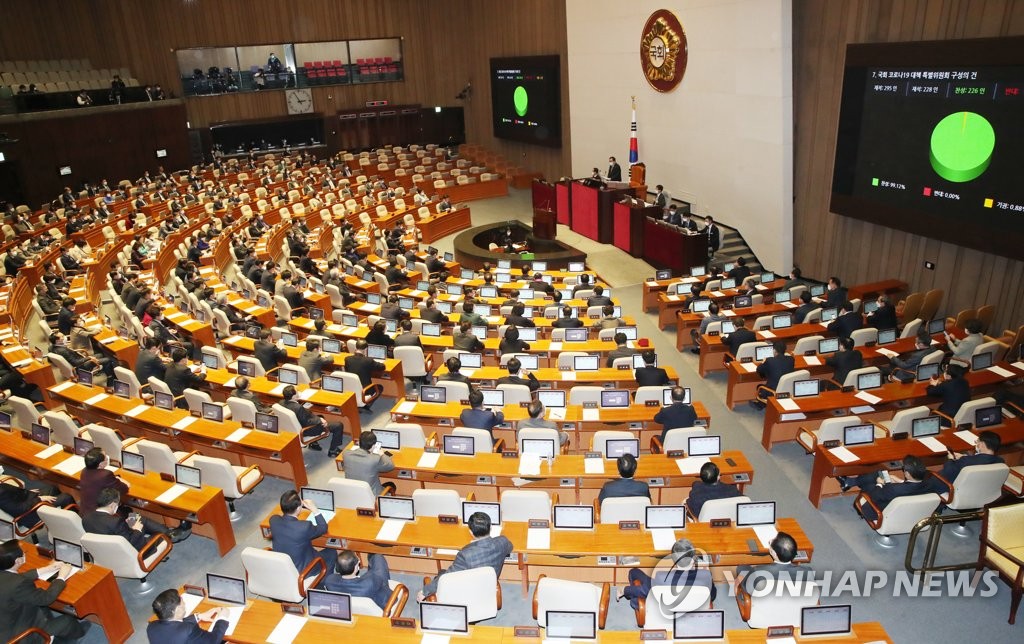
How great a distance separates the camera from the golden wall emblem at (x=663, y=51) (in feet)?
61.8

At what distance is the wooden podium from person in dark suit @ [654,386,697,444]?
1201 cm

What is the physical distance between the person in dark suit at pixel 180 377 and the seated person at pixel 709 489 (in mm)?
7617

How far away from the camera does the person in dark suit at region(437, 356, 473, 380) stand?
32.9 ft

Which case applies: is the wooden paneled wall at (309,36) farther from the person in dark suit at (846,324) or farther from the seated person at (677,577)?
the seated person at (677,577)

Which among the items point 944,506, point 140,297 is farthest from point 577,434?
point 140,297

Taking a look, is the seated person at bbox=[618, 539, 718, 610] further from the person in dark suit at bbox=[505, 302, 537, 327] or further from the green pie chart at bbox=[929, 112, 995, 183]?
the green pie chart at bbox=[929, 112, 995, 183]

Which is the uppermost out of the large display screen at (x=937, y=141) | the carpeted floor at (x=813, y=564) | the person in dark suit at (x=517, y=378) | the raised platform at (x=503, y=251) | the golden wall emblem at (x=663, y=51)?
the golden wall emblem at (x=663, y=51)

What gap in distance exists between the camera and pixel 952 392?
29.6 feet

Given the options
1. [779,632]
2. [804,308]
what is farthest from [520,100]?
[779,632]

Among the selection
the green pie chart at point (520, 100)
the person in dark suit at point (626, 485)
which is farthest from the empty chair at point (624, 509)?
the green pie chart at point (520, 100)

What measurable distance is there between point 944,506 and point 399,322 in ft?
29.0

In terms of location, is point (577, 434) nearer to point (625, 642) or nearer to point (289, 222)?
point (625, 642)

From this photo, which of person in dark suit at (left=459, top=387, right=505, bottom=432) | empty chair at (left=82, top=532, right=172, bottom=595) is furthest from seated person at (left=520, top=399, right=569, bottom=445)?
empty chair at (left=82, top=532, right=172, bottom=595)

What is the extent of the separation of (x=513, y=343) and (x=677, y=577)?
592cm
